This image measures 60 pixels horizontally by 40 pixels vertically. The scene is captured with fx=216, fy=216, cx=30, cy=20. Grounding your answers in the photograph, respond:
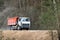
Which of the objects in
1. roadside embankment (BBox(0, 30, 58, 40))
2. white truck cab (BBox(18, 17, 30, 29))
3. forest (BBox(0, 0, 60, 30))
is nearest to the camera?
roadside embankment (BBox(0, 30, 58, 40))

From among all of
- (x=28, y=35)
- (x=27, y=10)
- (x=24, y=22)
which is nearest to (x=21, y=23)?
(x=24, y=22)

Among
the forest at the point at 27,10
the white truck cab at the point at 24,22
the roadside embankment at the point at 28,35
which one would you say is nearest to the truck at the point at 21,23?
the white truck cab at the point at 24,22

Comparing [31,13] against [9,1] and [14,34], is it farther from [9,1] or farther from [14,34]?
[14,34]

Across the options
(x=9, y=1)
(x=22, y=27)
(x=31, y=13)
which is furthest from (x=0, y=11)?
(x=22, y=27)

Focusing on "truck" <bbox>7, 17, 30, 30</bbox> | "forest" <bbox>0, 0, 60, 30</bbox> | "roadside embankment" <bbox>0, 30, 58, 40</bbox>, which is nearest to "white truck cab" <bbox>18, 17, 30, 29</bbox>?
"truck" <bbox>7, 17, 30, 30</bbox>

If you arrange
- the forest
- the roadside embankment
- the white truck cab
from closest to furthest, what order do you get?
the roadside embankment < the white truck cab < the forest

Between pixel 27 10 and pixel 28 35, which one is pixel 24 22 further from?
pixel 28 35

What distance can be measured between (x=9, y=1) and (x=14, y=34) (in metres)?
23.7

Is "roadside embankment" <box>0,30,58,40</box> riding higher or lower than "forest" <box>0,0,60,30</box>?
lower

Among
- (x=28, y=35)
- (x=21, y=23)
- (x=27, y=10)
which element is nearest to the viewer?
(x=28, y=35)

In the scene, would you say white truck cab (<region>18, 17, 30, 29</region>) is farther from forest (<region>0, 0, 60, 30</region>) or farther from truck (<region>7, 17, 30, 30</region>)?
forest (<region>0, 0, 60, 30</region>)

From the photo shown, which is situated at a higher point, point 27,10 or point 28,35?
point 27,10

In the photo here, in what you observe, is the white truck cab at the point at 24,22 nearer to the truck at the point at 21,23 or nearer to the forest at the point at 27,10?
the truck at the point at 21,23

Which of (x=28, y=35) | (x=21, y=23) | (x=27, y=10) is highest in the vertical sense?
(x=27, y=10)
